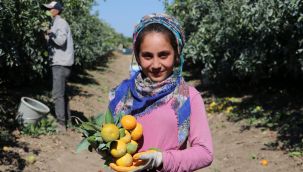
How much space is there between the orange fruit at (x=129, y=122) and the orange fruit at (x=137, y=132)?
22 mm

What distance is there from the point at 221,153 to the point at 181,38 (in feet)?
16.5

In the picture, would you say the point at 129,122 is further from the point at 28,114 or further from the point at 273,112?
the point at 273,112

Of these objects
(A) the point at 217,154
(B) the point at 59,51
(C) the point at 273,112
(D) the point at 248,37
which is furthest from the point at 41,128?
(D) the point at 248,37

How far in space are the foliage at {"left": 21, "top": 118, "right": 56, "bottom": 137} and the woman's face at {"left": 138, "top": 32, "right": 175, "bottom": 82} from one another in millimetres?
5098

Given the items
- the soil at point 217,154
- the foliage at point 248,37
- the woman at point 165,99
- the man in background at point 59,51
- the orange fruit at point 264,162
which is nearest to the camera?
the woman at point 165,99

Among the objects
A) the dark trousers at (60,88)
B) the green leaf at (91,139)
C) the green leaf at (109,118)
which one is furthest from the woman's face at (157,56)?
the dark trousers at (60,88)

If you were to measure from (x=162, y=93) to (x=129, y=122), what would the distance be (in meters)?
0.20

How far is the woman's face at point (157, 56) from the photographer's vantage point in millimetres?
2080

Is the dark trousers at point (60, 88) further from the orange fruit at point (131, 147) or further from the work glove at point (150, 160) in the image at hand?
the work glove at point (150, 160)

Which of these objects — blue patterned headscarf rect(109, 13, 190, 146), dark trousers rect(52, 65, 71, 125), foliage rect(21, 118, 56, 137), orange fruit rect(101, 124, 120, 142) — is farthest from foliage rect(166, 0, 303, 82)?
orange fruit rect(101, 124, 120, 142)

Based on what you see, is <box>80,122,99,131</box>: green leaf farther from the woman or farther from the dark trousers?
the dark trousers

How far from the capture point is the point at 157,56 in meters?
2.09

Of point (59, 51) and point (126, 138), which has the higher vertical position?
point (59, 51)

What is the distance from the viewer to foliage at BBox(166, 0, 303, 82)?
24.6ft
